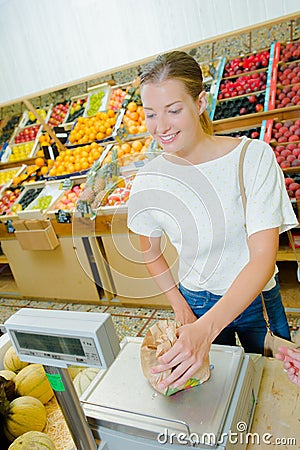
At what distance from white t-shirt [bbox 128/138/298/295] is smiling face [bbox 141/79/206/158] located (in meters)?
A: 0.13

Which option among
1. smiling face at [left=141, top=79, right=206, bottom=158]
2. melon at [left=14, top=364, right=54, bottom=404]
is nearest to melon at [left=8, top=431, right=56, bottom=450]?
melon at [left=14, top=364, right=54, bottom=404]

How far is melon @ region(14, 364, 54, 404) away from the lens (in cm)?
115

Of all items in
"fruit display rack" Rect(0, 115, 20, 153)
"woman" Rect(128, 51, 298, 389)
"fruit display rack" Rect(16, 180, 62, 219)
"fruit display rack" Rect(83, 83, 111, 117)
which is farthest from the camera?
"fruit display rack" Rect(0, 115, 20, 153)

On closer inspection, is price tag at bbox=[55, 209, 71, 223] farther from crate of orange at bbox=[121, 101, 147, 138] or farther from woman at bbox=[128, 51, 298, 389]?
woman at bbox=[128, 51, 298, 389]

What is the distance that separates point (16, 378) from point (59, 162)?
299 cm

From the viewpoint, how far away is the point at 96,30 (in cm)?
273

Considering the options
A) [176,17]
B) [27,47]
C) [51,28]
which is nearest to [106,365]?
[176,17]

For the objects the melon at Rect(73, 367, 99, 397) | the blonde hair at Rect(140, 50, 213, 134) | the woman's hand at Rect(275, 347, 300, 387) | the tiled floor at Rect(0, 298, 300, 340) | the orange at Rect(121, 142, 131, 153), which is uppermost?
the blonde hair at Rect(140, 50, 213, 134)

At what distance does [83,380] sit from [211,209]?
A: 65cm

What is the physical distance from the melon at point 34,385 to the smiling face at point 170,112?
78 centimetres

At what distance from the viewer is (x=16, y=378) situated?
3.94 ft

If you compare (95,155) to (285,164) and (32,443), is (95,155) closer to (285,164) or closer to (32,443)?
(285,164)

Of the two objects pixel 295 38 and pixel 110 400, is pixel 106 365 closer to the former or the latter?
pixel 110 400

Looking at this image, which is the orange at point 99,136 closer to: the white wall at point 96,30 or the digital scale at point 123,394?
the white wall at point 96,30
